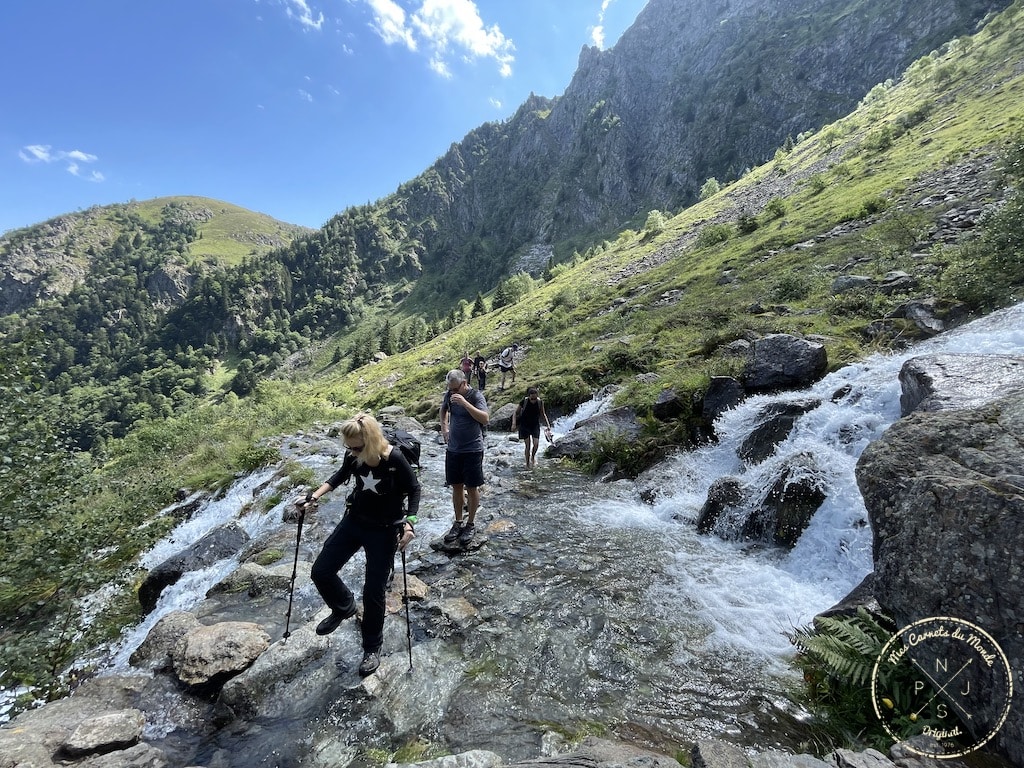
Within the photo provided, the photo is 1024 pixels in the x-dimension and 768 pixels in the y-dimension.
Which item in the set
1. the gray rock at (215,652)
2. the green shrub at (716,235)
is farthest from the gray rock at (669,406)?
the green shrub at (716,235)

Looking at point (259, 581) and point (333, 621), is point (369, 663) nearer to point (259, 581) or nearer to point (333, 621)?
point (333, 621)

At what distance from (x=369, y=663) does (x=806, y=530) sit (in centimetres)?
820

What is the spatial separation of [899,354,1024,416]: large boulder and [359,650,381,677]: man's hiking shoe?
32.1 feet

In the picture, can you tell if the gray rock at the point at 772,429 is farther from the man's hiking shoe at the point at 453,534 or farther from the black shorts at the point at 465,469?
the man's hiking shoe at the point at 453,534

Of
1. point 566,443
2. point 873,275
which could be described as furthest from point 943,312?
point 566,443

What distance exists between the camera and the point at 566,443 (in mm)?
17750

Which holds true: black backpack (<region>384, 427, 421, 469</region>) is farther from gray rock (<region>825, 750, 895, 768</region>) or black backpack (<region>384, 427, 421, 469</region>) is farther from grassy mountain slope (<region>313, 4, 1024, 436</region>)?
grassy mountain slope (<region>313, 4, 1024, 436</region>)

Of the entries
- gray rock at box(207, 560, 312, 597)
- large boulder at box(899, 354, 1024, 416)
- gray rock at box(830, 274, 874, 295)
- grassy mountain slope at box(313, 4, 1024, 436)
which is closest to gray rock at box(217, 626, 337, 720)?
gray rock at box(207, 560, 312, 597)

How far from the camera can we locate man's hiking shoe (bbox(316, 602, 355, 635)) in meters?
6.71

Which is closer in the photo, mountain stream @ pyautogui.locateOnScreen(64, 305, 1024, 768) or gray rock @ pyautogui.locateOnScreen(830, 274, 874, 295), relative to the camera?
mountain stream @ pyautogui.locateOnScreen(64, 305, 1024, 768)

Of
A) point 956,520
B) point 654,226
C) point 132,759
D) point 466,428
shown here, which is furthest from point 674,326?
point 654,226

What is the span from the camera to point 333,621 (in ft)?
22.2

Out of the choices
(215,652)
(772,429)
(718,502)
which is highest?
(215,652)

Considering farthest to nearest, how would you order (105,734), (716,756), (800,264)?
(800,264) → (105,734) → (716,756)
